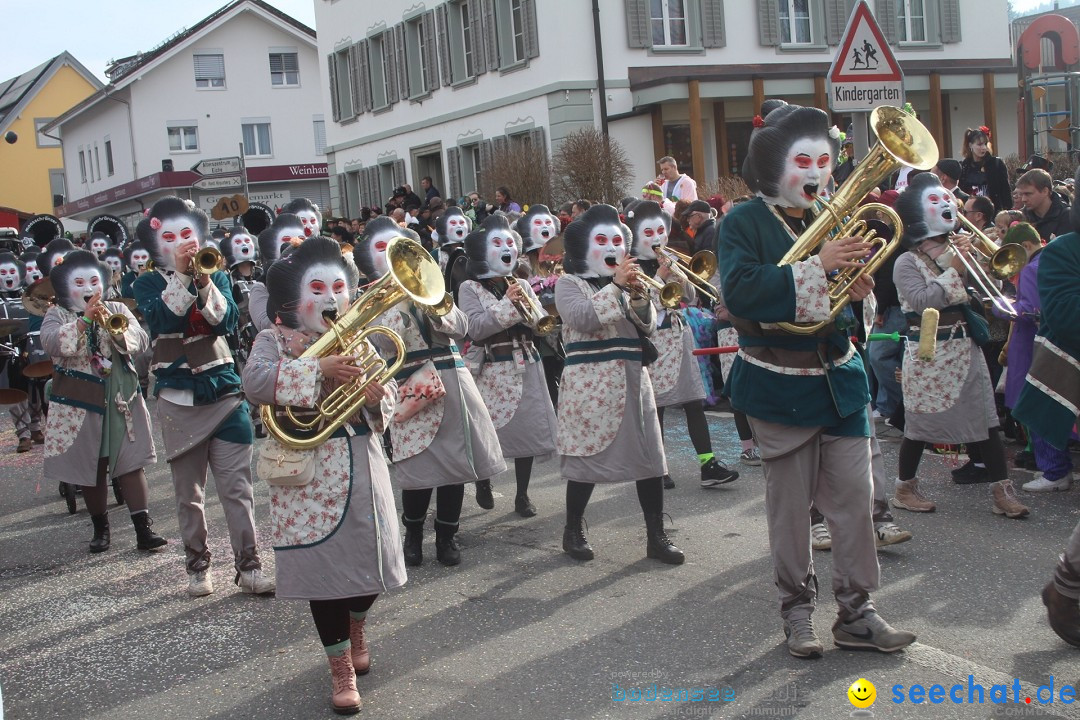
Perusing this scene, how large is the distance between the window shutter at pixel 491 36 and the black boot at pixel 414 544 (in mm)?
19540

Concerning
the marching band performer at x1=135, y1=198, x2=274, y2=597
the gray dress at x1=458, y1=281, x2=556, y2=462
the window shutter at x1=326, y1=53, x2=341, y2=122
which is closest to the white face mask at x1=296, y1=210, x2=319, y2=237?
the gray dress at x1=458, y1=281, x2=556, y2=462

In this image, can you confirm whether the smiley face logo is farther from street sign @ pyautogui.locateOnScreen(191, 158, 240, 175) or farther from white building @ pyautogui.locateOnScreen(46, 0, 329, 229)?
white building @ pyautogui.locateOnScreen(46, 0, 329, 229)

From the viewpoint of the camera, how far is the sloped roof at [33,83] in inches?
2322

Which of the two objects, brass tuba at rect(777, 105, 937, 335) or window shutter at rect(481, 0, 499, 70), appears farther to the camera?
window shutter at rect(481, 0, 499, 70)

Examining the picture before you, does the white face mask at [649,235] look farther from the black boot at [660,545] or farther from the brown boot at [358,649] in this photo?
the brown boot at [358,649]

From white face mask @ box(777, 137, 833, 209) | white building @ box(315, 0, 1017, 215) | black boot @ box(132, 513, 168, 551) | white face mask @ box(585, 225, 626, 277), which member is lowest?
black boot @ box(132, 513, 168, 551)

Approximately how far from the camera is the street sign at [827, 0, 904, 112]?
7598 mm

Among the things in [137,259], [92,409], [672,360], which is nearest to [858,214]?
[672,360]

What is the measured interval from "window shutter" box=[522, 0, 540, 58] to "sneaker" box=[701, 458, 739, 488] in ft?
55.5

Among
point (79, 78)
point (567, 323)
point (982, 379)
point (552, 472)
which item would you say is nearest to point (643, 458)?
point (567, 323)

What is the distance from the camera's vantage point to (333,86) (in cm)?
3247

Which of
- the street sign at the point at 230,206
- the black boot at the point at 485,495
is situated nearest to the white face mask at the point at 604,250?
the black boot at the point at 485,495

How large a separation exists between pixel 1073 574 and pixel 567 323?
9.03 ft

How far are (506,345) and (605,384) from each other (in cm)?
114
